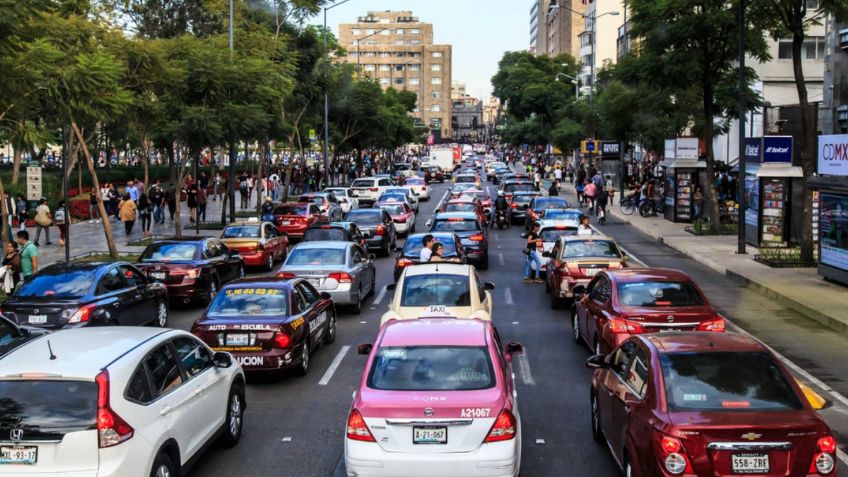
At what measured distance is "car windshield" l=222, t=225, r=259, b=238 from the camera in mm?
26633

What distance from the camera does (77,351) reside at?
7.95 meters

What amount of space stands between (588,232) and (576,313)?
26.0 ft

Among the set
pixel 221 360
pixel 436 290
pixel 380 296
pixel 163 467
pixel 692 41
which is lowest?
pixel 380 296

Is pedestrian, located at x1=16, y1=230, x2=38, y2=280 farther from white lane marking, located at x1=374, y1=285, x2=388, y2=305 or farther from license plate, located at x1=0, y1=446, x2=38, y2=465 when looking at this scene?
license plate, located at x1=0, y1=446, x2=38, y2=465

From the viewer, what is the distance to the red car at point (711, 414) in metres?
6.97

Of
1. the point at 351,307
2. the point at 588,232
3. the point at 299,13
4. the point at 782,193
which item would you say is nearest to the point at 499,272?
the point at 588,232

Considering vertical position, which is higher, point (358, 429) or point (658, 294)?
point (658, 294)

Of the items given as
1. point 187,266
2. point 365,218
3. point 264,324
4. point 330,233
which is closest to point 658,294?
point 264,324

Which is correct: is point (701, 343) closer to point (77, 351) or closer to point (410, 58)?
point (77, 351)

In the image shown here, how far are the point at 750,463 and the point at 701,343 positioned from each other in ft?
4.99

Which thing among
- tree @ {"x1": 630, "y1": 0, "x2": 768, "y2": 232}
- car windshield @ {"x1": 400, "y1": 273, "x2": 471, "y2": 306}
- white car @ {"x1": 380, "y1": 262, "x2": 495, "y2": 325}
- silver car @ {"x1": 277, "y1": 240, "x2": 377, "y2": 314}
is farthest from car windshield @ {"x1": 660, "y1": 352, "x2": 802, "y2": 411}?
tree @ {"x1": 630, "y1": 0, "x2": 768, "y2": 232}

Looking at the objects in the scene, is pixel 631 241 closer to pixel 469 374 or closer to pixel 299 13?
pixel 299 13

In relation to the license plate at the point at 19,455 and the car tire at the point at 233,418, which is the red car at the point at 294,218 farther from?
the license plate at the point at 19,455

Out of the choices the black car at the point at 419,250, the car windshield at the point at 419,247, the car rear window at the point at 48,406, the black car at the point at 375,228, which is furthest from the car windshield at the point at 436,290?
the black car at the point at 375,228
